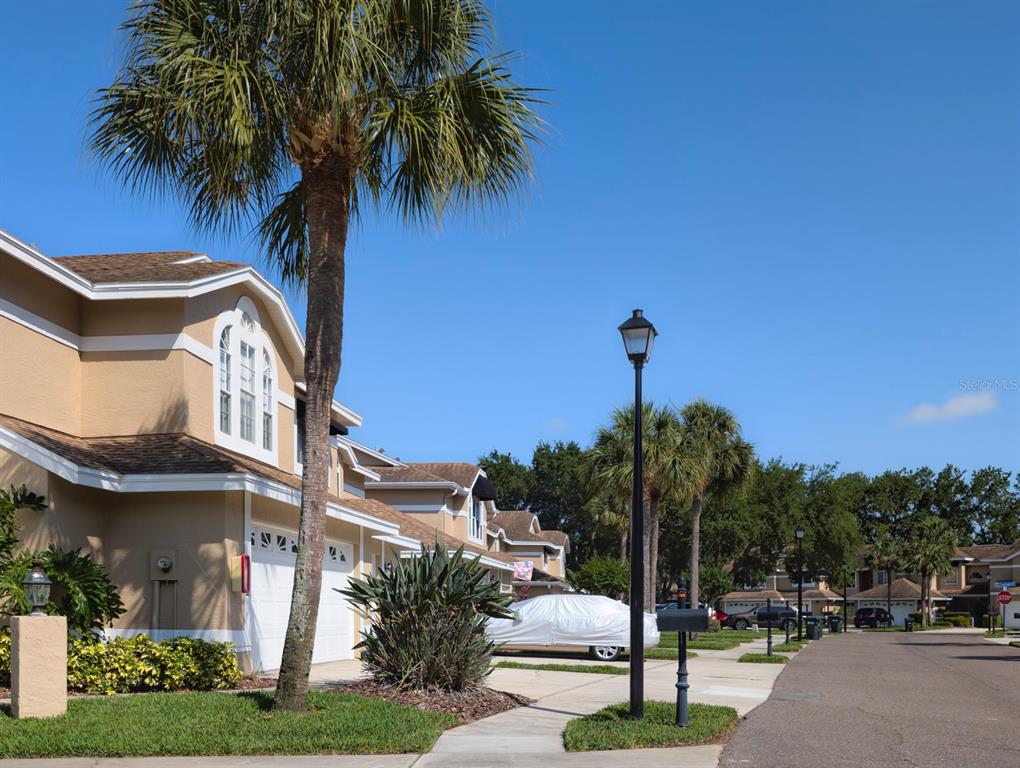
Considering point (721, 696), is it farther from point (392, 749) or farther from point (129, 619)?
point (129, 619)

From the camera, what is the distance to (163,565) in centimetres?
1617

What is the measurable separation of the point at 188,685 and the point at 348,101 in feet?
26.5

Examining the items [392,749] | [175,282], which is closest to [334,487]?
[175,282]

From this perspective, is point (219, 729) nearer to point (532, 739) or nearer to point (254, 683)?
point (532, 739)

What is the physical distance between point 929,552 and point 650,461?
177 ft

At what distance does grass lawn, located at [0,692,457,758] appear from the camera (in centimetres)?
1001

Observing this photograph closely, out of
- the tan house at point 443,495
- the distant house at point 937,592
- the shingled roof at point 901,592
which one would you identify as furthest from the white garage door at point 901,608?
the tan house at point 443,495

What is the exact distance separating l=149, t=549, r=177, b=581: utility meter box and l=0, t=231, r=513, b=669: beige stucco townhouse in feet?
0.09

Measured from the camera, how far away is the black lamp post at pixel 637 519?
12.2 metres

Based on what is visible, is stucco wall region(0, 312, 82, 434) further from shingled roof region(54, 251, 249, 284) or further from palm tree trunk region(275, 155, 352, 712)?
palm tree trunk region(275, 155, 352, 712)

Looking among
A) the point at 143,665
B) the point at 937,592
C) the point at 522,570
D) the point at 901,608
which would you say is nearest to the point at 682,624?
the point at 143,665

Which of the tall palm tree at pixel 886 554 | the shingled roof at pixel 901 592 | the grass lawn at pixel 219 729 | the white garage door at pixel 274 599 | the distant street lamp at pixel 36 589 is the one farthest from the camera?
the shingled roof at pixel 901 592

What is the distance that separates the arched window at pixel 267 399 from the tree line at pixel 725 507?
1881 centimetres

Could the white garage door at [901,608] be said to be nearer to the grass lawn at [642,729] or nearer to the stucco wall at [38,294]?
the stucco wall at [38,294]
